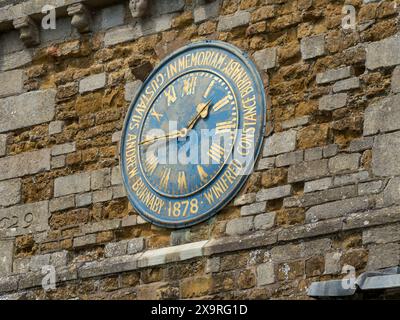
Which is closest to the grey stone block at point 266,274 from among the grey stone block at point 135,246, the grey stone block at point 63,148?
the grey stone block at point 135,246

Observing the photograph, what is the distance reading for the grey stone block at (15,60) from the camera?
18.0 meters

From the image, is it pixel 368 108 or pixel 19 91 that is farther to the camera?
pixel 19 91

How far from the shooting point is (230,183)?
16344 mm

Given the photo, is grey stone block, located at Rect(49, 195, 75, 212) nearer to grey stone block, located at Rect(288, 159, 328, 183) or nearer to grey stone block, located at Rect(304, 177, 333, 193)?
grey stone block, located at Rect(288, 159, 328, 183)

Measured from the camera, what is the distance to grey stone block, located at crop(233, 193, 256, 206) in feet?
53.2

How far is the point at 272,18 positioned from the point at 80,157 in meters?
2.08

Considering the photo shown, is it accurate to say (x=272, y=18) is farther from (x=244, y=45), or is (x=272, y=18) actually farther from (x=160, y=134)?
(x=160, y=134)

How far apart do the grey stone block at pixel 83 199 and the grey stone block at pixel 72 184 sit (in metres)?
0.05

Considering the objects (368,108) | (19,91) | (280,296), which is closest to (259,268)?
(280,296)

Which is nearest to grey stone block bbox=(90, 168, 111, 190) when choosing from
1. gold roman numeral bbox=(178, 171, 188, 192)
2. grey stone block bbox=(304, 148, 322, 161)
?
gold roman numeral bbox=(178, 171, 188, 192)

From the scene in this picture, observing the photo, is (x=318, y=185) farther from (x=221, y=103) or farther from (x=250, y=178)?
(x=221, y=103)

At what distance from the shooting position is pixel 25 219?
1744 cm
